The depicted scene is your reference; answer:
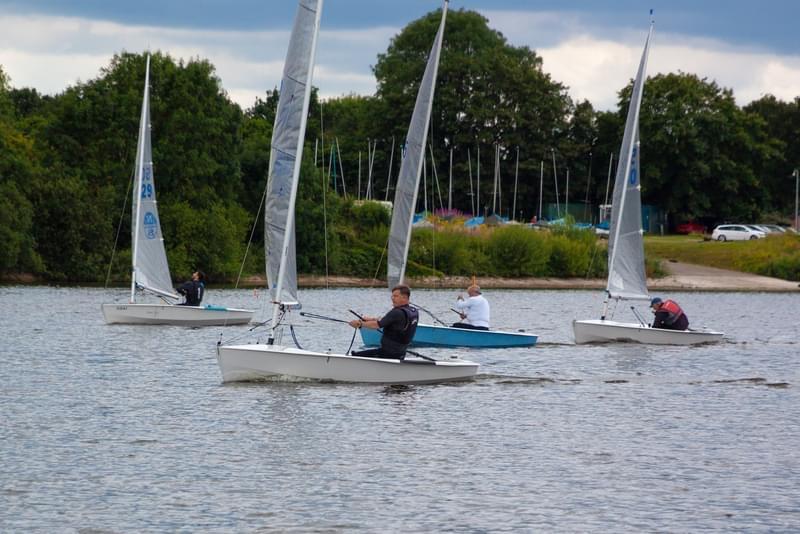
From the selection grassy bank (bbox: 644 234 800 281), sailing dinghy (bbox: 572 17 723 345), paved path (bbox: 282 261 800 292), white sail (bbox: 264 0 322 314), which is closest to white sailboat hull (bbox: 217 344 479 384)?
white sail (bbox: 264 0 322 314)

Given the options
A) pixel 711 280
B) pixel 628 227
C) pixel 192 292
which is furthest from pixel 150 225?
pixel 711 280

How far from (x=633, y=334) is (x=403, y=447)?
18.9 meters

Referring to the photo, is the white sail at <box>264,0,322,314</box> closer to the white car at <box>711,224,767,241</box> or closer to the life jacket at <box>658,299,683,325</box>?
the life jacket at <box>658,299,683,325</box>

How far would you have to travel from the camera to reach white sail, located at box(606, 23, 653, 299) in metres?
41.7

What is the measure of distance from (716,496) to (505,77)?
98298mm

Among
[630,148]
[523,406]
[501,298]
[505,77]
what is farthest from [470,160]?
[523,406]

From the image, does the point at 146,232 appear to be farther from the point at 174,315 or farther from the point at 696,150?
the point at 696,150

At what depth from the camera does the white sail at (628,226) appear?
4172 cm

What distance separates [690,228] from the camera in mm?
119938

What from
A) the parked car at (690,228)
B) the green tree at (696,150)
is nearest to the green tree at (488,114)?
the green tree at (696,150)

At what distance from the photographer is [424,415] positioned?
82.7ft

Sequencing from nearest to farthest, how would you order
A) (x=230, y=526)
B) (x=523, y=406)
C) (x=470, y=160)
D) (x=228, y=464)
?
(x=230, y=526) → (x=228, y=464) → (x=523, y=406) → (x=470, y=160)

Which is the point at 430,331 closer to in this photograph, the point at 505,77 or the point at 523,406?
the point at 523,406

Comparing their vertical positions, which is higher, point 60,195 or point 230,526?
point 60,195
